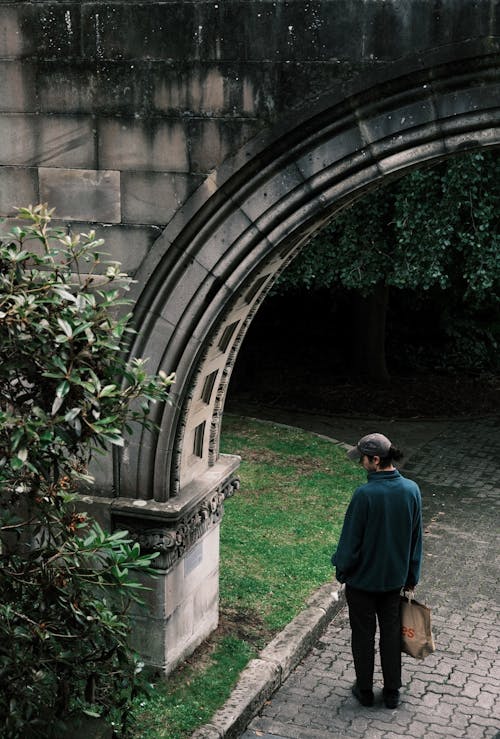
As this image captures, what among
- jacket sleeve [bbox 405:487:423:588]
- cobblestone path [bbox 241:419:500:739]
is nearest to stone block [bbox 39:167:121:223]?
jacket sleeve [bbox 405:487:423:588]

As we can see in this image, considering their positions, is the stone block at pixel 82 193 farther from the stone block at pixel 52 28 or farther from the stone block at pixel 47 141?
the stone block at pixel 52 28

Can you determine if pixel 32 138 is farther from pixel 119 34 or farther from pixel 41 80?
pixel 119 34

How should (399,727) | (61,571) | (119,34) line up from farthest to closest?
(399,727)
(119,34)
(61,571)

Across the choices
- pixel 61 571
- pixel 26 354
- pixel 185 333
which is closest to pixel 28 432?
pixel 26 354

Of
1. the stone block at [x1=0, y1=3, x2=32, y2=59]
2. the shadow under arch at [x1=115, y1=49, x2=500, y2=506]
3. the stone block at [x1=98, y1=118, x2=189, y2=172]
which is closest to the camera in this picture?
the shadow under arch at [x1=115, y1=49, x2=500, y2=506]

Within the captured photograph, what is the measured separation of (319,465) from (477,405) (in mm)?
4934

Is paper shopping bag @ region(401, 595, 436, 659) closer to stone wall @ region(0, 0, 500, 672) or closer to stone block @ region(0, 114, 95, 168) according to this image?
stone wall @ region(0, 0, 500, 672)

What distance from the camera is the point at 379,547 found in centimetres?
608

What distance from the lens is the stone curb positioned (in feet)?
19.5

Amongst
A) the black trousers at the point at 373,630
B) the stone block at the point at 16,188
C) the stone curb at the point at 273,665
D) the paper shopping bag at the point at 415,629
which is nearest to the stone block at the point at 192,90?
the stone block at the point at 16,188

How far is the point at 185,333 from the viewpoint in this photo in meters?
6.01

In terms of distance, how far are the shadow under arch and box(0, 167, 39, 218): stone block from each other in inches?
34.7

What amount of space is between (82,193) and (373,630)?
3312 mm

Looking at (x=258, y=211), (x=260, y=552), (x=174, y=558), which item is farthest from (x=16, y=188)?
(x=260, y=552)
